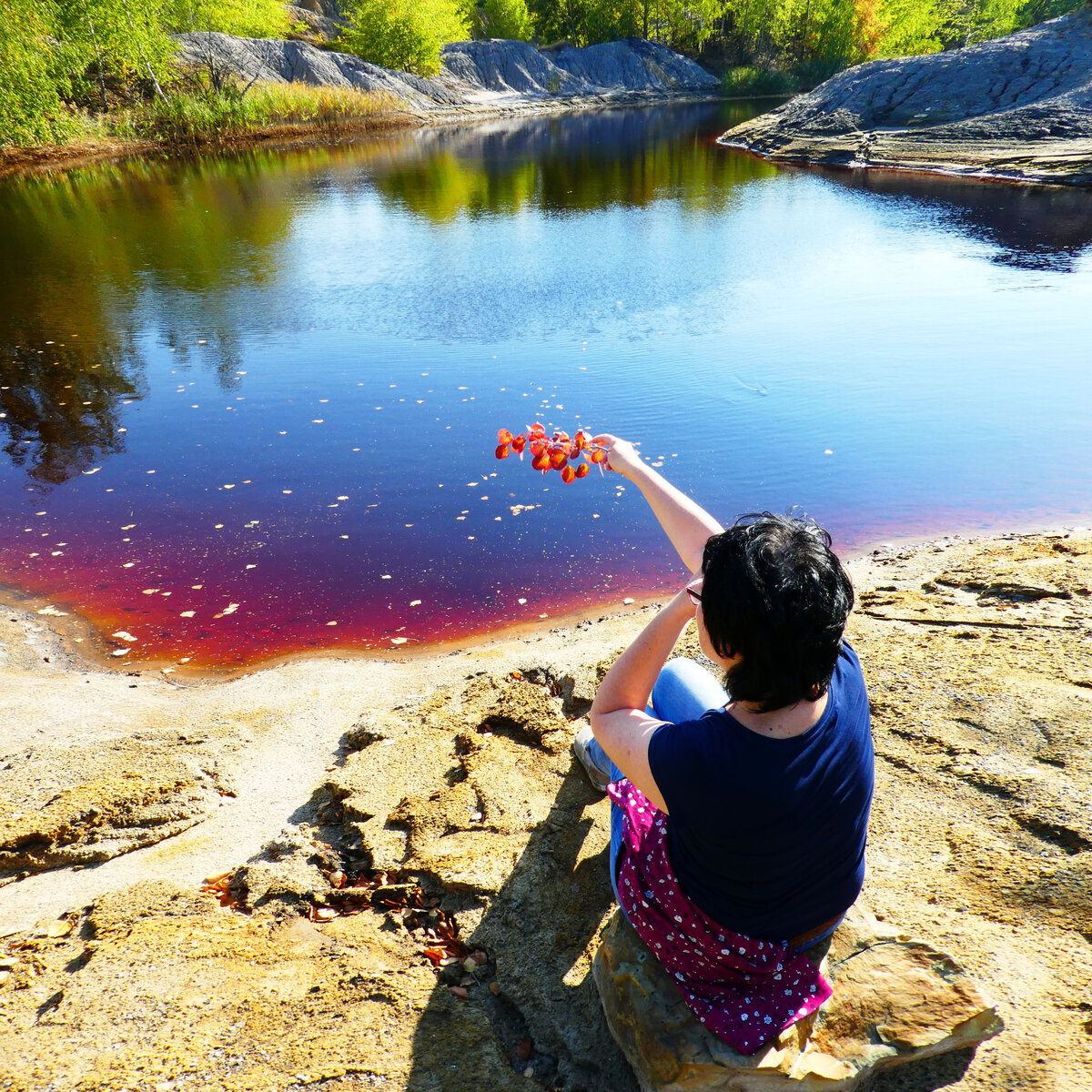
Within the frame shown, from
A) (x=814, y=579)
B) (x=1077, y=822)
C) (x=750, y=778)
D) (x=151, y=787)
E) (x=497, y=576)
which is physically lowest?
(x=497, y=576)

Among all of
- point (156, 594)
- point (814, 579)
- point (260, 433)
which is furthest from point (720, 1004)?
point (260, 433)

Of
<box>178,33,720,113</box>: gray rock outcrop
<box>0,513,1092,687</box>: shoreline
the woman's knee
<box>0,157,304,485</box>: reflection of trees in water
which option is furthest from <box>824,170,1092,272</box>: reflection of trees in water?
<box>178,33,720,113</box>: gray rock outcrop

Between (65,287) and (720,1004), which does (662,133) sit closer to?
(65,287)

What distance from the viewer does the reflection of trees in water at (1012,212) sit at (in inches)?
559

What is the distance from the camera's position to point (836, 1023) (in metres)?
1.71

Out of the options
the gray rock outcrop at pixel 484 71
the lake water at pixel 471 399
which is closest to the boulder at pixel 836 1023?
the lake water at pixel 471 399

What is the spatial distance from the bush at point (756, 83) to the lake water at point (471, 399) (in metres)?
49.9

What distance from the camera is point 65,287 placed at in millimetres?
12586

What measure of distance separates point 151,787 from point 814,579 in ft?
9.48

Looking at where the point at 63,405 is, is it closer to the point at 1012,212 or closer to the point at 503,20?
the point at 1012,212

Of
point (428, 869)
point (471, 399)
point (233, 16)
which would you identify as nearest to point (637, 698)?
point (428, 869)

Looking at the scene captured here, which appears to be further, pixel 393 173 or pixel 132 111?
pixel 132 111

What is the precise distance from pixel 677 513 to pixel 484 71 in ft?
193

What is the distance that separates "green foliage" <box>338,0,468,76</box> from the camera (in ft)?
151
